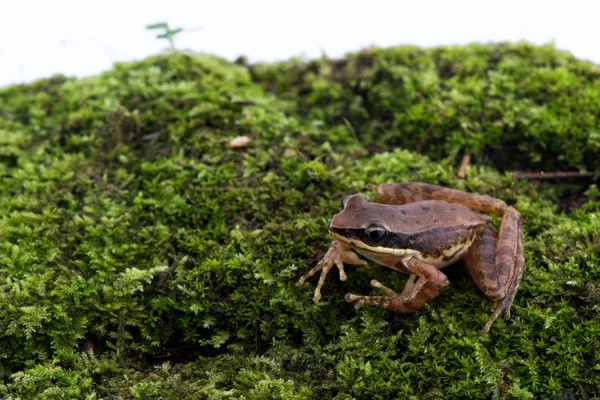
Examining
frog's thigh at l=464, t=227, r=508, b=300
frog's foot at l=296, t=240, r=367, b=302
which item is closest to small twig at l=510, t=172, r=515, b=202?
frog's thigh at l=464, t=227, r=508, b=300

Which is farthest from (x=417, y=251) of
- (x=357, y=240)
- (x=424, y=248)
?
(x=357, y=240)

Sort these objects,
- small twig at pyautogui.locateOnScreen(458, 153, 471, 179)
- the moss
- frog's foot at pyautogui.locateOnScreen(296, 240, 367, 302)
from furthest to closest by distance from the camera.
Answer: the moss < small twig at pyautogui.locateOnScreen(458, 153, 471, 179) < frog's foot at pyautogui.locateOnScreen(296, 240, 367, 302)

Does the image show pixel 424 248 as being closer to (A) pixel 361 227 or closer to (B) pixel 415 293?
(B) pixel 415 293

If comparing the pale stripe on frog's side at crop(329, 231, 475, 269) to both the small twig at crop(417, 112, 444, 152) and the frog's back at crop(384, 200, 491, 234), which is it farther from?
the small twig at crop(417, 112, 444, 152)

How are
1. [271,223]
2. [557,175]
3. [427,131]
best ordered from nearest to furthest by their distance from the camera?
[271,223], [557,175], [427,131]

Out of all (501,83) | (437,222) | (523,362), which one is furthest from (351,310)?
(501,83)
